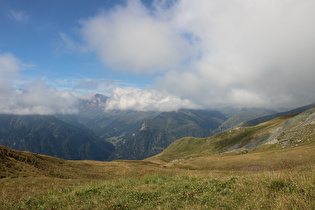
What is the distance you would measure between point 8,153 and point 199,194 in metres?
30.7

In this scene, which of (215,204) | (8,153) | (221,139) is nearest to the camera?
(215,204)

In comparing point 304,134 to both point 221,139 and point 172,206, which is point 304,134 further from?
point 221,139

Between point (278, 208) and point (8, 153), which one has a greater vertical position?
→ point (8, 153)

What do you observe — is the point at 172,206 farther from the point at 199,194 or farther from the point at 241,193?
the point at 241,193

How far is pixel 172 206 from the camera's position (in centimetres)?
714

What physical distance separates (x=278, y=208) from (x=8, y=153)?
34.1 metres

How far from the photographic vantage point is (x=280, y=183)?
831 centimetres

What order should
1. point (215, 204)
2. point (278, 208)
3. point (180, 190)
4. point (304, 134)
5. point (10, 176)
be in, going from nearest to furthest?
point (278, 208) < point (215, 204) < point (180, 190) < point (10, 176) < point (304, 134)

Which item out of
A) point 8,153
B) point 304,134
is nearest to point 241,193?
point 8,153

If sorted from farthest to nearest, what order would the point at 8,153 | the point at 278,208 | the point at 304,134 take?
the point at 304,134 → the point at 8,153 → the point at 278,208

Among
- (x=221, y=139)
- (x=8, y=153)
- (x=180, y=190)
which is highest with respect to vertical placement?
(x=8, y=153)

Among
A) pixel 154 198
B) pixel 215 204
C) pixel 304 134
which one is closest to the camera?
pixel 215 204

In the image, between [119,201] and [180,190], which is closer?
[119,201]

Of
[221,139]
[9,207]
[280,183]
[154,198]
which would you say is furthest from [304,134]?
[221,139]
